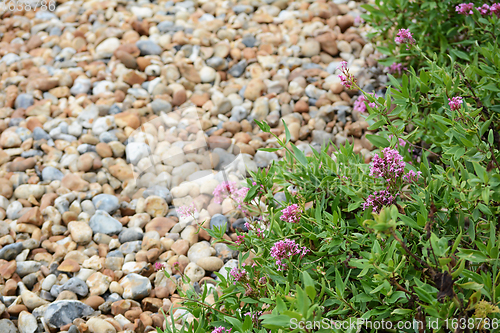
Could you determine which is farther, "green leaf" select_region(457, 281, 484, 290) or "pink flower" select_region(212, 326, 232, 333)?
"pink flower" select_region(212, 326, 232, 333)

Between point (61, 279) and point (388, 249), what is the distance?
5.31 feet

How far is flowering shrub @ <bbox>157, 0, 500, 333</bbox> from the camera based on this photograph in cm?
104

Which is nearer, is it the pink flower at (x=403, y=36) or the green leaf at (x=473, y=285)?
the green leaf at (x=473, y=285)

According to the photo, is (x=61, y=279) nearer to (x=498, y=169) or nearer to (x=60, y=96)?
(x=60, y=96)

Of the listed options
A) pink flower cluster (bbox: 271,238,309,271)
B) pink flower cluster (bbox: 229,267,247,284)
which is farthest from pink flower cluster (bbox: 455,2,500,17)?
pink flower cluster (bbox: 229,267,247,284)

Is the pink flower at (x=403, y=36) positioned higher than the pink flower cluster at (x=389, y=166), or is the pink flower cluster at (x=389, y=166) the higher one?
the pink flower at (x=403, y=36)

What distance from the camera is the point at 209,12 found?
3846 mm

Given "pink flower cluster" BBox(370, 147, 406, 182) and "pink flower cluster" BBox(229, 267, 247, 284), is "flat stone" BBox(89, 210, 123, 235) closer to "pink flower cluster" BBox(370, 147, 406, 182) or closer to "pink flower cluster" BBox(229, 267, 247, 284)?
"pink flower cluster" BBox(229, 267, 247, 284)

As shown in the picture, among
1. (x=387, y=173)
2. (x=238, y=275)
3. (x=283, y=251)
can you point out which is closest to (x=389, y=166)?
(x=387, y=173)

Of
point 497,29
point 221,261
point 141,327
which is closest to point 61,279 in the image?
point 141,327

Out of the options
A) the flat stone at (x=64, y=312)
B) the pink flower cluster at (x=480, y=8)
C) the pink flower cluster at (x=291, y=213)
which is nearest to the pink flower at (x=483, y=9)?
the pink flower cluster at (x=480, y=8)

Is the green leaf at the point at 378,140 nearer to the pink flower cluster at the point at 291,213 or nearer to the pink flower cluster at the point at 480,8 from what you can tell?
the pink flower cluster at the point at 291,213

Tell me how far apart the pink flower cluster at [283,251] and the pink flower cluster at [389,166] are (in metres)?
0.34

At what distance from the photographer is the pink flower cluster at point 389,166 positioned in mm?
1191
